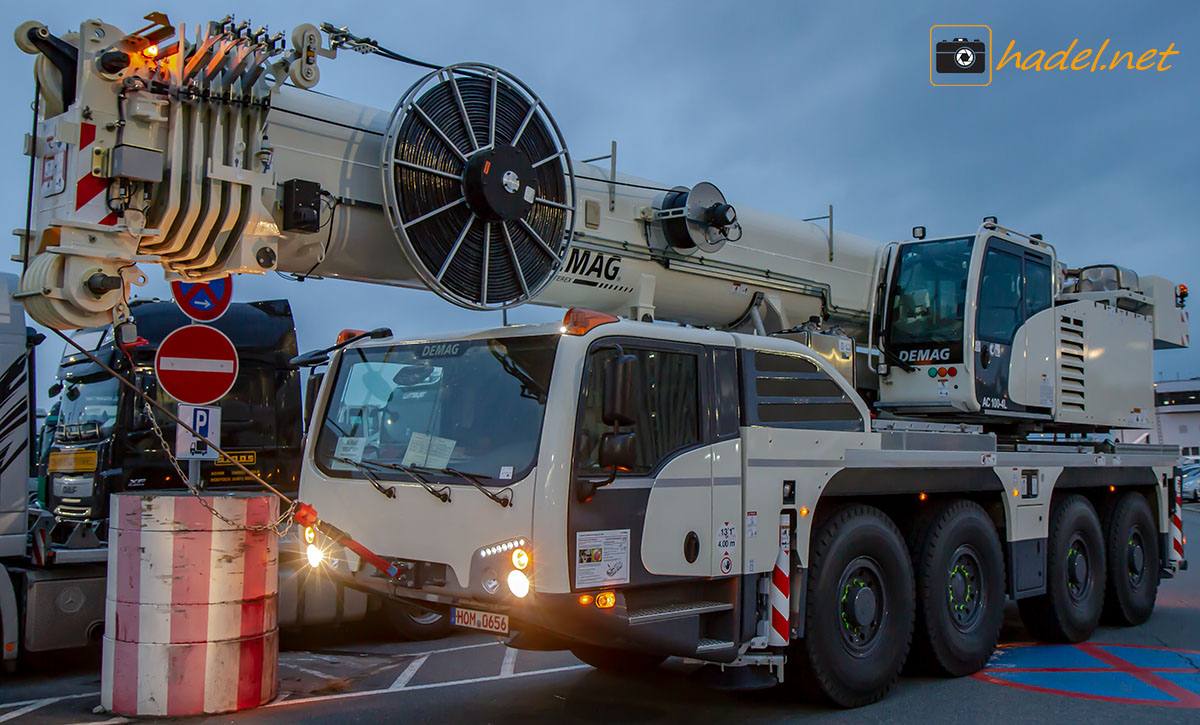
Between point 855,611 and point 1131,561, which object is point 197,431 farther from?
point 1131,561

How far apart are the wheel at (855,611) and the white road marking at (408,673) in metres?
2.68

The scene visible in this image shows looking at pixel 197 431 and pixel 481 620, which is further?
pixel 197 431

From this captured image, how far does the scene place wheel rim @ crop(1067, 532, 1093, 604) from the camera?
9.27 metres

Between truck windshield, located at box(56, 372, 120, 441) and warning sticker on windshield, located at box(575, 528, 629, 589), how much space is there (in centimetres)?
599

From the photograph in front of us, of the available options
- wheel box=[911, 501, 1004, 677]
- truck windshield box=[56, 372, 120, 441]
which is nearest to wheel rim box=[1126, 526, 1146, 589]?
wheel box=[911, 501, 1004, 677]

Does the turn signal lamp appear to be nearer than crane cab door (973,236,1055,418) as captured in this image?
Yes

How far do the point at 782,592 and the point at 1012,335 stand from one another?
3.92 metres

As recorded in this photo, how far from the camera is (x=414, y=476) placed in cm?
570

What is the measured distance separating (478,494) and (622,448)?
0.79m

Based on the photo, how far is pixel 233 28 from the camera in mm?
5047

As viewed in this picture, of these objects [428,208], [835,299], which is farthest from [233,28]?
[835,299]

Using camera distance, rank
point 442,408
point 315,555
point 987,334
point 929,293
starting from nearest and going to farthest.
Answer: point 442,408 → point 315,555 → point 987,334 → point 929,293

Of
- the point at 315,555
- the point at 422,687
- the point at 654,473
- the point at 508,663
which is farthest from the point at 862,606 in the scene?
the point at 315,555

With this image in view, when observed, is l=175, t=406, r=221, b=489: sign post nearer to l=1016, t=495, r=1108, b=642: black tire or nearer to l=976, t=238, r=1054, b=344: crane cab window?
l=976, t=238, r=1054, b=344: crane cab window
